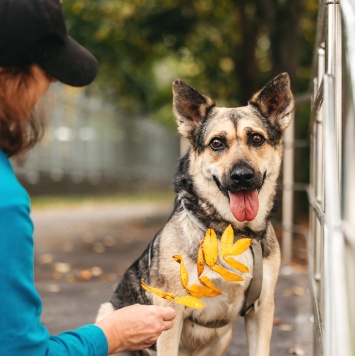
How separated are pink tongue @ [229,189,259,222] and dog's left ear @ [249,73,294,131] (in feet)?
1.53

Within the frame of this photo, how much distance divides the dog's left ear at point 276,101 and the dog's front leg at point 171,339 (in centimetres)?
113

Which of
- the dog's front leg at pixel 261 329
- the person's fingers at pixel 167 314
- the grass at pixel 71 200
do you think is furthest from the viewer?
the grass at pixel 71 200

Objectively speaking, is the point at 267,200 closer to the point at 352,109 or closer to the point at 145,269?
the point at 145,269

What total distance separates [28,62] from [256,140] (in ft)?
6.12

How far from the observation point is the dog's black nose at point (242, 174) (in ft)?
11.8

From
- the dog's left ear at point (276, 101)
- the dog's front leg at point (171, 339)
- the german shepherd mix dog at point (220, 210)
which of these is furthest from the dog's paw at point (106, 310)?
the dog's left ear at point (276, 101)

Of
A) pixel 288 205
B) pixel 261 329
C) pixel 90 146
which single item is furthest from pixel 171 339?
pixel 90 146

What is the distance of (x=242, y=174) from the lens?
11.8 feet

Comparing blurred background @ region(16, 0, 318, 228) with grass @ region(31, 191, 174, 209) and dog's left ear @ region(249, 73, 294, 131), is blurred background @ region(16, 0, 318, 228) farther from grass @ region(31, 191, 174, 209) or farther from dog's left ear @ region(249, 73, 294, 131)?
dog's left ear @ region(249, 73, 294, 131)

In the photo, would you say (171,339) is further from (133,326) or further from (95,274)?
(95,274)

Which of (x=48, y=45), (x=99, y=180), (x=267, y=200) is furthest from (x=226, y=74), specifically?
(x=48, y=45)

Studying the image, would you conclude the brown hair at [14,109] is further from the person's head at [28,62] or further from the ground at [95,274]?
the ground at [95,274]

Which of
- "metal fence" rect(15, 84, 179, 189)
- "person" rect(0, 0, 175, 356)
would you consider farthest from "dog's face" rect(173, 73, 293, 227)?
"metal fence" rect(15, 84, 179, 189)

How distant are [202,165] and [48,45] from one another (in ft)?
5.61
